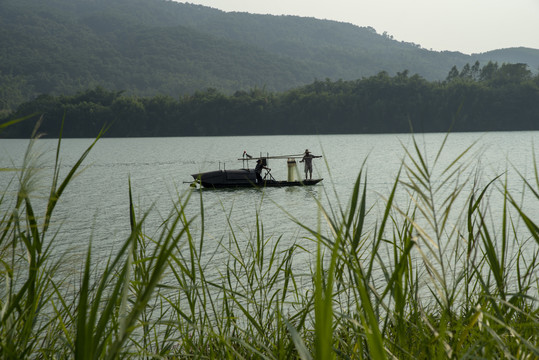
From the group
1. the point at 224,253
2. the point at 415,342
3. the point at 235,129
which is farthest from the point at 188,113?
the point at 415,342

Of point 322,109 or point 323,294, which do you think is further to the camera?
point 322,109

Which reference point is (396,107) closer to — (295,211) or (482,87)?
(482,87)

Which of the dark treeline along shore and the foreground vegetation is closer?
the foreground vegetation

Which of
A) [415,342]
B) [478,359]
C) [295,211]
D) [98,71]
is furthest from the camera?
[98,71]

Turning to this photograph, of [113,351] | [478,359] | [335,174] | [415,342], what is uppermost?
[113,351]

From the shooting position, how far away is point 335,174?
135ft

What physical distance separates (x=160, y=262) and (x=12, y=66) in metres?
199

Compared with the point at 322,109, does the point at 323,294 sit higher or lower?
higher

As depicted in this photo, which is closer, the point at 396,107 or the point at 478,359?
the point at 478,359

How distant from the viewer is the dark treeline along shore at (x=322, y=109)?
108938 millimetres

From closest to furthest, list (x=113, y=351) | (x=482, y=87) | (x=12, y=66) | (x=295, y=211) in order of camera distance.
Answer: (x=113, y=351) → (x=295, y=211) → (x=482, y=87) → (x=12, y=66)

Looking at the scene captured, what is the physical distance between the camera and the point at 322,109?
117625mm

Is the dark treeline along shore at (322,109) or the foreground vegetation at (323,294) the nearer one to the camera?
the foreground vegetation at (323,294)

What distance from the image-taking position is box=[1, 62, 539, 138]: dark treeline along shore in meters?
109
